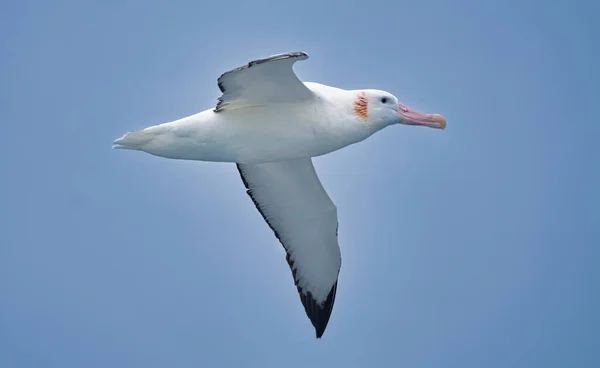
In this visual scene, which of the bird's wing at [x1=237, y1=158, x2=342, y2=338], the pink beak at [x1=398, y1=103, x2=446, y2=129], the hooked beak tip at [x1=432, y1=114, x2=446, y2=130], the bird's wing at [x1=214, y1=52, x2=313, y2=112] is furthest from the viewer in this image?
the bird's wing at [x1=237, y1=158, x2=342, y2=338]

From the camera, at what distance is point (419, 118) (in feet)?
48.8

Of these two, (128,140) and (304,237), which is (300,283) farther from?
(128,140)

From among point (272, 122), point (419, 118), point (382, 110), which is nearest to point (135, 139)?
point (272, 122)

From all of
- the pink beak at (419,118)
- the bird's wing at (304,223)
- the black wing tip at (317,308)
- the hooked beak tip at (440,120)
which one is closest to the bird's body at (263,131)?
the pink beak at (419,118)

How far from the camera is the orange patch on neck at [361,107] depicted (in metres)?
14.2

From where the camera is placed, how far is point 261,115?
14.2 m

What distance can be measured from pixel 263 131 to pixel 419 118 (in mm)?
2316

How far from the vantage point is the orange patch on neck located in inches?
558

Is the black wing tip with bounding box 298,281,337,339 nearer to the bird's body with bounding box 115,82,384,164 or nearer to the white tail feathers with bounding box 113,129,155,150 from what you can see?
the bird's body with bounding box 115,82,384,164

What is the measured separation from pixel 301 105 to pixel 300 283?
3.62m

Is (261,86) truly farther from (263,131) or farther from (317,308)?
(317,308)

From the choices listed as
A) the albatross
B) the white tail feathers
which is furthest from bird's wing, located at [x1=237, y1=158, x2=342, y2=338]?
the white tail feathers

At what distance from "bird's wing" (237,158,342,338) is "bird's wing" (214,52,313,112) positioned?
1881mm

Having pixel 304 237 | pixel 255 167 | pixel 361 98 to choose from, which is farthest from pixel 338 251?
pixel 361 98
